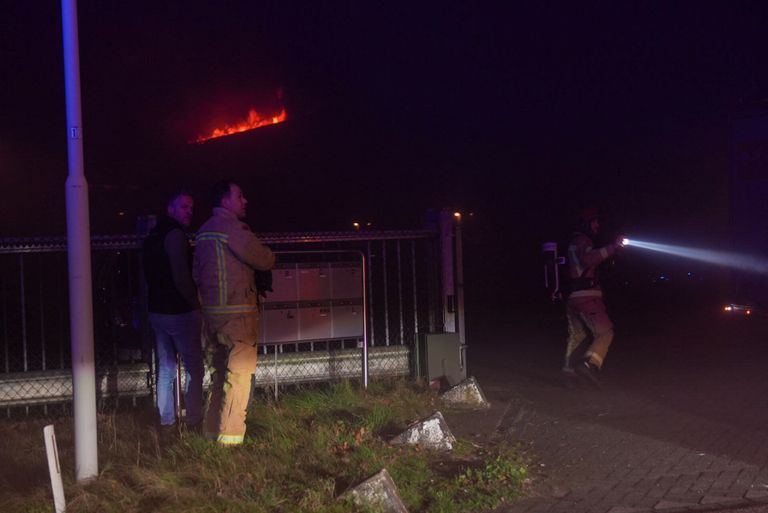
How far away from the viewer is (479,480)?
5688 mm

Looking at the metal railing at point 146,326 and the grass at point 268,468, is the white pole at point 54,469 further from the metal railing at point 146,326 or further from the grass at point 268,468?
the metal railing at point 146,326

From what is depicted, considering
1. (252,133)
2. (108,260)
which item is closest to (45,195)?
(252,133)

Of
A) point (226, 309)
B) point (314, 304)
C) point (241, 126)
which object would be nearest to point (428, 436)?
point (226, 309)

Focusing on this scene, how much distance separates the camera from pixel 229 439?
6.05 m

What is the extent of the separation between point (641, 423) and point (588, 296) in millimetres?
1901

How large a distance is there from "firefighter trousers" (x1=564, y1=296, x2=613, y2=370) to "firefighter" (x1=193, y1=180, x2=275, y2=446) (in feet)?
13.8

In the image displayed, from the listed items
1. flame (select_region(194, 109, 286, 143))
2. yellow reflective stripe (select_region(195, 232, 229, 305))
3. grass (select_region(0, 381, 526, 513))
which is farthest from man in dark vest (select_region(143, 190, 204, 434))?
flame (select_region(194, 109, 286, 143))

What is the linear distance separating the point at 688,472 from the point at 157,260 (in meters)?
4.32

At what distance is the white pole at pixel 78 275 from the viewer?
5.18m

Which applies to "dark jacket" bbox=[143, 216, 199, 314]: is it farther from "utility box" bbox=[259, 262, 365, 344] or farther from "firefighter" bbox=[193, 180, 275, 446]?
"utility box" bbox=[259, 262, 365, 344]

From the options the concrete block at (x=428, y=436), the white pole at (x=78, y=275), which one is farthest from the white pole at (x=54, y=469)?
the concrete block at (x=428, y=436)

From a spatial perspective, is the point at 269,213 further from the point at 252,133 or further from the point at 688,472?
the point at 688,472

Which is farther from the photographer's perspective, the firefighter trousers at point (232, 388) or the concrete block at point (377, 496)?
the firefighter trousers at point (232, 388)

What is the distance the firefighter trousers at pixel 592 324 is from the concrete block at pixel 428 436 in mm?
3042
